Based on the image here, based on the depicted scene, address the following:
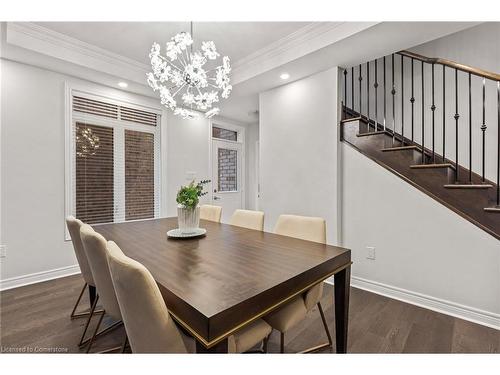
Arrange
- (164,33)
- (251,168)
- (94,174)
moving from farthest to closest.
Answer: (251,168) < (94,174) < (164,33)

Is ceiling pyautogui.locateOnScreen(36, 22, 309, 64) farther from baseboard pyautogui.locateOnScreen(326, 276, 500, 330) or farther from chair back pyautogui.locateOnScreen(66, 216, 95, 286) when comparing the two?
baseboard pyautogui.locateOnScreen(326, 276, 500, 330)

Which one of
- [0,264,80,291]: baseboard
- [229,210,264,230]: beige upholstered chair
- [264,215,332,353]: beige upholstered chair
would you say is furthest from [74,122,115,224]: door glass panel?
[264,215,332,353]: beige upholstered chair

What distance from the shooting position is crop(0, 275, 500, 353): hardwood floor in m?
1.74

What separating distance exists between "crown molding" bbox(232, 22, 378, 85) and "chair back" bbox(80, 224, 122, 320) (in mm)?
2506

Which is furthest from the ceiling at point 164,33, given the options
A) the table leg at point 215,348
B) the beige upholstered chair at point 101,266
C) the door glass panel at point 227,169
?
the table leg at point 215,348

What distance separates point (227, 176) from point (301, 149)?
2459 mm

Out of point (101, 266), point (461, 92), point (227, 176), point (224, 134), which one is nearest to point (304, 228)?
point (101, 266)

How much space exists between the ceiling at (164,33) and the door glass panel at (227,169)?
2.52 meters

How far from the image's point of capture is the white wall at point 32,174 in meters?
2.71

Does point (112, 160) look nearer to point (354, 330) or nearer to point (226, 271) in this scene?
point (226, 271)

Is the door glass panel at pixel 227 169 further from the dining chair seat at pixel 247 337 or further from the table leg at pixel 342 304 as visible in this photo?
the dining chair seat at pixel 247 337

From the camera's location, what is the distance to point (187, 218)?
1.95 m
